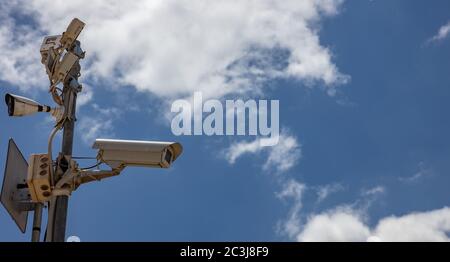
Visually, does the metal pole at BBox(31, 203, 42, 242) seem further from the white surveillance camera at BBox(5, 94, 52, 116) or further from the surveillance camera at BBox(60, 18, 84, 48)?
the surveillance camera at BBox(60, 18, 84, 48)

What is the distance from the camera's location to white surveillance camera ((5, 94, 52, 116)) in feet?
41.7

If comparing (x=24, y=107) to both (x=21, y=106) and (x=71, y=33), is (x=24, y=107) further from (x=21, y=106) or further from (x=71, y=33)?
(x=71, y=33)

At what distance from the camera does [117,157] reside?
12.5 meters

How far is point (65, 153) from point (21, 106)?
0.95 m

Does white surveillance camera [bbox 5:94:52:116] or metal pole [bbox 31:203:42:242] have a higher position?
white surveillance camera [bbox 5:94:52:116]

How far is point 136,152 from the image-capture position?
12.4m

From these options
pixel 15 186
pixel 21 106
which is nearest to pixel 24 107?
pixel 21 106

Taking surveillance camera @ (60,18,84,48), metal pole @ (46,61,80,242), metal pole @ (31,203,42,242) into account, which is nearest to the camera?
metal pole @ (46,61,80,242)

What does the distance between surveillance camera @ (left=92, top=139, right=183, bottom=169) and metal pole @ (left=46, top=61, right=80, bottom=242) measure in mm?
621

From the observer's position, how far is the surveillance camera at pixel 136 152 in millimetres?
12328

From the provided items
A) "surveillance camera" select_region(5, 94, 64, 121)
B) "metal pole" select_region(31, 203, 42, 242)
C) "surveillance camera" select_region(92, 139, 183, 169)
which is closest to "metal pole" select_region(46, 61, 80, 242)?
"surveillance camera" select_region(5, 94, 64, 121)

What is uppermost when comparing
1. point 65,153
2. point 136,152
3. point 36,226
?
point 65,153

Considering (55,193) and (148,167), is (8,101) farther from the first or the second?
(148,167)
